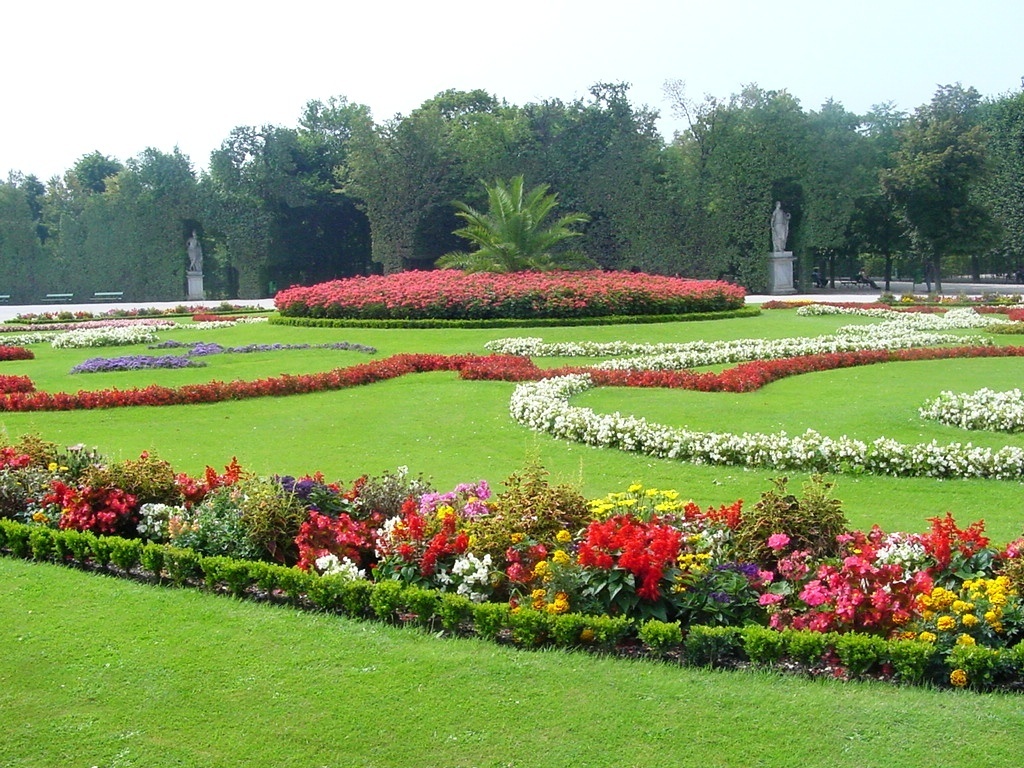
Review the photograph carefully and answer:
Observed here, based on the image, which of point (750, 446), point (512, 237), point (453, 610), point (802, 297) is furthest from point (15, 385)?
point (802, 297)

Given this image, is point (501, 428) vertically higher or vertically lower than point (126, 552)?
higher

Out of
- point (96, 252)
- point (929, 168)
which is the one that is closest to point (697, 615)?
point (929, 168)

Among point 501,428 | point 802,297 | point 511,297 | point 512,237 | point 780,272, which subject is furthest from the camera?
point 780,272

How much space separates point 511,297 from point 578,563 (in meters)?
16.8

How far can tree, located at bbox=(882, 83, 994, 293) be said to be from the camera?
32.6 metres

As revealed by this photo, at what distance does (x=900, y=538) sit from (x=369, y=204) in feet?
122

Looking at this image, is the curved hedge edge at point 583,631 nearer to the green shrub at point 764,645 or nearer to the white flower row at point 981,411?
the green shrub at point 764,645

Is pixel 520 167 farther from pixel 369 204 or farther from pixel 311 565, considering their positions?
pixel 311 565

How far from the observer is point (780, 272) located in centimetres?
3784

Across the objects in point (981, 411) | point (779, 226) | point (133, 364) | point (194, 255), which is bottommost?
point (981, 411)

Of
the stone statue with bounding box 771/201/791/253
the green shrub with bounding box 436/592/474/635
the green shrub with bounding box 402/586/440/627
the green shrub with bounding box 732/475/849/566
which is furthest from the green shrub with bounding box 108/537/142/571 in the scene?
the stone statue with bounding box 771/201/791/253

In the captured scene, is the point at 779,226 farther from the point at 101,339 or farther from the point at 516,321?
the point at 101,339

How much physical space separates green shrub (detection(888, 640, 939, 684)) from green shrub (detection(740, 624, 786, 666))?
0.41m

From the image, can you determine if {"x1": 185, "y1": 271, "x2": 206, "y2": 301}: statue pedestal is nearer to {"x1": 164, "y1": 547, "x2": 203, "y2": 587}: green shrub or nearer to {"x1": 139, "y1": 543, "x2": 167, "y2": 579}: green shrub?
{"x1": 139, "y1": 543, "x2": 167, "y2": 579}: green shrub
